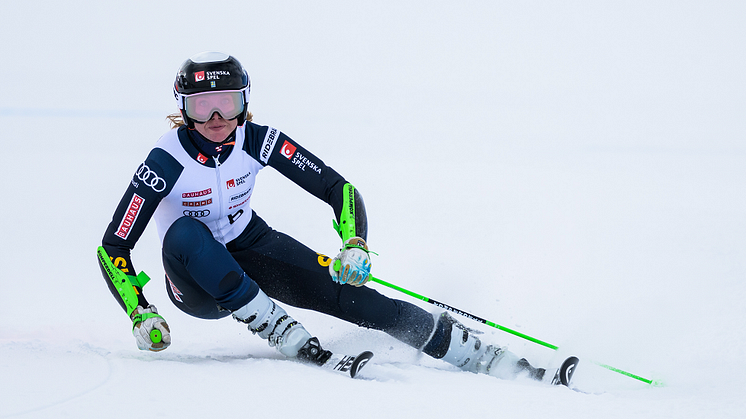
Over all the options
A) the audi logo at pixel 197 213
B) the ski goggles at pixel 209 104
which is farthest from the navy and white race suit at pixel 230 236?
the ski goggles at pixel 209 104

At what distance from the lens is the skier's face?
2.64m

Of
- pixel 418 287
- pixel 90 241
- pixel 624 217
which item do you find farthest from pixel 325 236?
pixel 624 217

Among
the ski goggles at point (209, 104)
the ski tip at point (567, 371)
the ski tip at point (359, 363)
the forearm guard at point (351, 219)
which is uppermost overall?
the ski goggles at point (209, 104)

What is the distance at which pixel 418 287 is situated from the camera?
13.0 feet

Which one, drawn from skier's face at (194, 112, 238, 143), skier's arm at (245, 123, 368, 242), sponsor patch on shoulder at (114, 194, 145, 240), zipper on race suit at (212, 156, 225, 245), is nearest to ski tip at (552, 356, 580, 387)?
skier's arm at (245, 123, 368, 242)

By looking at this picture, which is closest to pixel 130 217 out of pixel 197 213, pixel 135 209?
pixel 135 209

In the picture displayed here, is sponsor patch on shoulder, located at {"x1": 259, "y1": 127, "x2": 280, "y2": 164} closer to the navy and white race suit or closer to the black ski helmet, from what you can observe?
the navy and white race suit

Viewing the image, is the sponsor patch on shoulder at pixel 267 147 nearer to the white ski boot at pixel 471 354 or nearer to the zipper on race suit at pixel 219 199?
the zipper on race suit at pixel 219 199

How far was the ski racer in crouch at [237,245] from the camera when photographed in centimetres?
250

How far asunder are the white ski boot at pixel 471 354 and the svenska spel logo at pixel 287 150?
3.19 ft

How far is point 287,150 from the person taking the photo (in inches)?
113

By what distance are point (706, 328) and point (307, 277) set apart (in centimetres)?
201

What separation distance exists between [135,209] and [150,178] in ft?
0.45

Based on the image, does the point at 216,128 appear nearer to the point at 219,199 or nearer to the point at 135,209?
the point at 219,199
